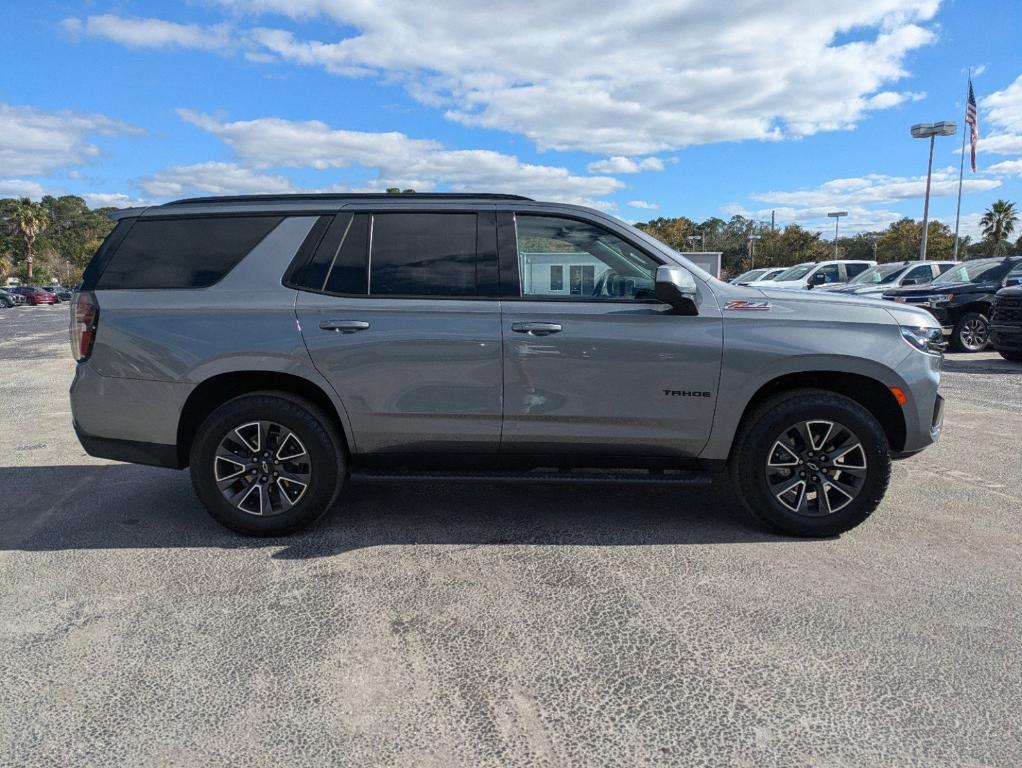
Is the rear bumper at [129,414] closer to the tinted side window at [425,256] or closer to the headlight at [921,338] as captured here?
the tinted side window at [425,256]

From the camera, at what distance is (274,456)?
12.9ft

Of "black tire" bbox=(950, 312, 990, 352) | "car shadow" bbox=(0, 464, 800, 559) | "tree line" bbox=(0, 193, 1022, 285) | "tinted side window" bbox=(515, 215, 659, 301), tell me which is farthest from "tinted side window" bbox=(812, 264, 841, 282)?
"tree line" bbox=(0, 193, 1022, 285)

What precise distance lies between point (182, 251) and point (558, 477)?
98.8 inches

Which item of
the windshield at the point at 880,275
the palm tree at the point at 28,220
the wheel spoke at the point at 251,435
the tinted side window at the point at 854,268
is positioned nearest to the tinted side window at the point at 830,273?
the tinted side window at the point at 854,268

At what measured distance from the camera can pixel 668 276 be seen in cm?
362

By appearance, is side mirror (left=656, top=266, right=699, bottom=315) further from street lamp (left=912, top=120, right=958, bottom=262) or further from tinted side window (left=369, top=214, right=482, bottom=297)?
street lamp (left=912, top=120, right=958, bottom=262)

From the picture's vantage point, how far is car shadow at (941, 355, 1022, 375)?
1079 cm

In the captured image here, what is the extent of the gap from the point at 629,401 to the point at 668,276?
2.35 feet

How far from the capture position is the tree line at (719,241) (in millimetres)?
57938

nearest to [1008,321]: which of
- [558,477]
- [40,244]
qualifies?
[558,477]

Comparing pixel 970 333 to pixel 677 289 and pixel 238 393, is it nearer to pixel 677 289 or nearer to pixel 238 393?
pixel 677 289

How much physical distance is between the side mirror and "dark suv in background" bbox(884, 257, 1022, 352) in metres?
11.3

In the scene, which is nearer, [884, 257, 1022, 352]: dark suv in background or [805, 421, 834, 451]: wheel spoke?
[805, 421, 834, 451]: wheel spoke

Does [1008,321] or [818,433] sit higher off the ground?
[1008,321]
